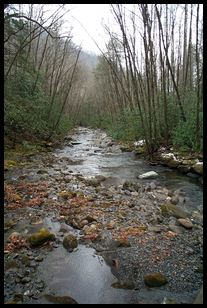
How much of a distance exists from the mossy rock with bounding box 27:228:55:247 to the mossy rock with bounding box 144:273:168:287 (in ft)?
4.54

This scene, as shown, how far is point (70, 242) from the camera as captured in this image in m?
3.81

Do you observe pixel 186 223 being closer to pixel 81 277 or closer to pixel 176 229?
pixel 176 229

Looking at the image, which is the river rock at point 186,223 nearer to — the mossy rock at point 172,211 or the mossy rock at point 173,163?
the mossy rock at point 172,211

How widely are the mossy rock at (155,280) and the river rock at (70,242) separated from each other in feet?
3.53

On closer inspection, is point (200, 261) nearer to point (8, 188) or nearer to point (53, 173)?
point (8, 188)

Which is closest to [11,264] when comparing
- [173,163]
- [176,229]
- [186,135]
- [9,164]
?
[176,229]

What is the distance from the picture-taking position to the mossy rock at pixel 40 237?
376cm

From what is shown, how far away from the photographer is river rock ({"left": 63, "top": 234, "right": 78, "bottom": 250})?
12.5 feet

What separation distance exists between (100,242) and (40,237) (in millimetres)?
762

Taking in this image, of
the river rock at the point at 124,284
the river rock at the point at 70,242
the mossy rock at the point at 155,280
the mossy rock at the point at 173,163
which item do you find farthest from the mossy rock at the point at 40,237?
the mossy rock at the point at 173,163

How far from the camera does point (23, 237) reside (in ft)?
12.8

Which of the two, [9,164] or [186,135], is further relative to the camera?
[186,135]

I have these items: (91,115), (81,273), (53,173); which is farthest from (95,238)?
(91,115)

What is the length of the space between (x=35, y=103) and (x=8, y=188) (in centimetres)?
451
